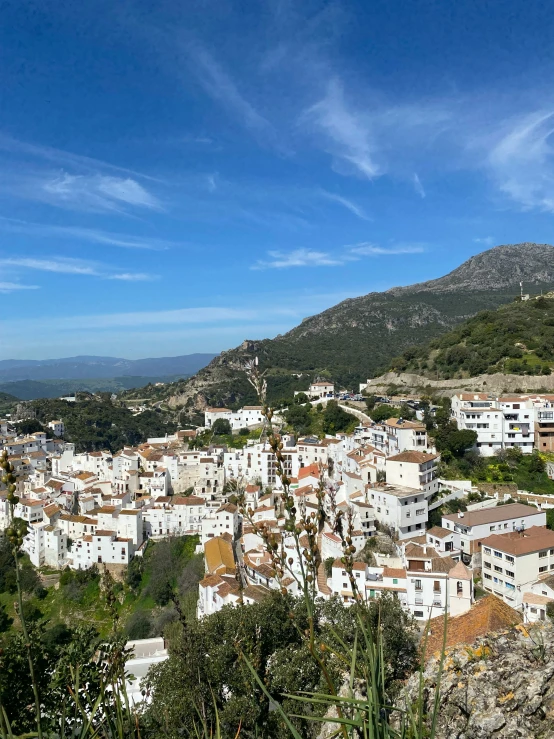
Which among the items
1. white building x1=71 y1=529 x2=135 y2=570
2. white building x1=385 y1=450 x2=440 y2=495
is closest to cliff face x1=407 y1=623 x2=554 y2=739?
white building x1=385 y1=450 x2=440 y2=495

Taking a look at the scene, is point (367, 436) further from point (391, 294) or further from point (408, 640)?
point (391, 294)

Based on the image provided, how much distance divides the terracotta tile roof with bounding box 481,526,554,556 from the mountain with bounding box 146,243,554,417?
146 ft

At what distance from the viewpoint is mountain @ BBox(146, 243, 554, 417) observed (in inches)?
2990

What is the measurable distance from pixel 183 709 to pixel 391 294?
12263 cm

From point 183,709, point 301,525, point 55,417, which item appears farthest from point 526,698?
point 55,417

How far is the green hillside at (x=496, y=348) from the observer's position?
3500 centimetres

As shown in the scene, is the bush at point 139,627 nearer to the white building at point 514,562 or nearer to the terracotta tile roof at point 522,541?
the white building at point 514,562

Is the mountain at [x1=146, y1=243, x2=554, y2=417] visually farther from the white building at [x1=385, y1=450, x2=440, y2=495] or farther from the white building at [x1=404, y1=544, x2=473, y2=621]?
the white building at [x1=404, y1=544, x2=473, y2=621]

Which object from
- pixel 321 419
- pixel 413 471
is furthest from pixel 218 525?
pixel 321 419

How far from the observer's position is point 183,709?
8.77 m

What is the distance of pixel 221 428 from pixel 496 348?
25503mm

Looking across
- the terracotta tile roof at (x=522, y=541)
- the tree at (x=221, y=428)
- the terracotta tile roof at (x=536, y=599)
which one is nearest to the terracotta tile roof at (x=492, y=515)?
the terracotta tile roof at (x=522, y=541)

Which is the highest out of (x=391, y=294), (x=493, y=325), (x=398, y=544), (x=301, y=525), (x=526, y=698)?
(x=391, y=294)

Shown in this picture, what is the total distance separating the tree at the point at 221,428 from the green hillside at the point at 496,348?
16950 mm
